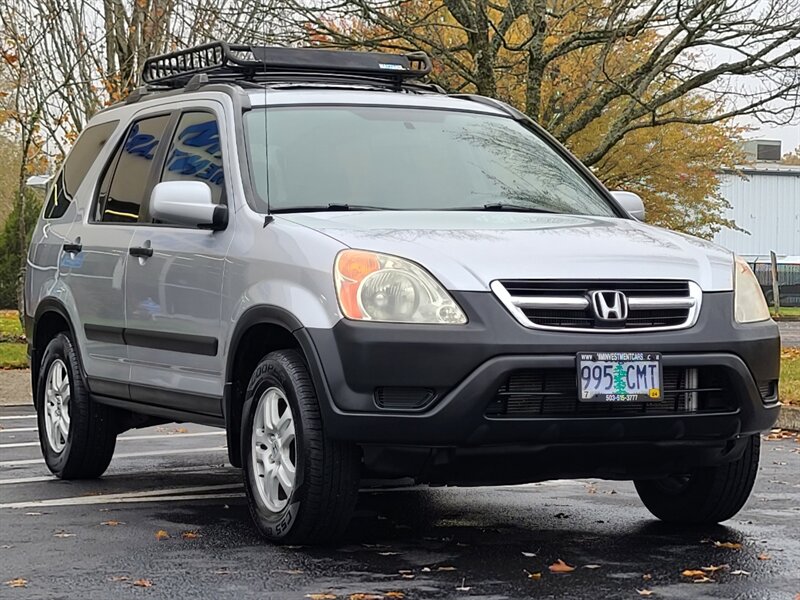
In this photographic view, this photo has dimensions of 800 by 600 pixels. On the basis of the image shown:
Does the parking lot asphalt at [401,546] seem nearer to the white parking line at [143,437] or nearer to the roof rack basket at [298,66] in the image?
the white parking line at [143,437]

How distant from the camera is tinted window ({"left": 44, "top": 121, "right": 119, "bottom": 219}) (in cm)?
858

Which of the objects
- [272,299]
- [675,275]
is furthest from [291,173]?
[675,275]

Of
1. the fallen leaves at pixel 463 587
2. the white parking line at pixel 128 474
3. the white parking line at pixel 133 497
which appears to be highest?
the fallen leaves at pixel 463 587

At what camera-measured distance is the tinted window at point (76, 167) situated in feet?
28.1

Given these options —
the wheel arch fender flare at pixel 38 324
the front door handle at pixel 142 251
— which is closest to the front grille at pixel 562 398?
the front door handle at pixel 142 251

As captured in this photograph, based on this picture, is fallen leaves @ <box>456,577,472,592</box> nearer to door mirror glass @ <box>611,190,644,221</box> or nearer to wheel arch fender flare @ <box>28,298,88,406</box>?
door mirror glass @ <box>611,190,644,221</box>

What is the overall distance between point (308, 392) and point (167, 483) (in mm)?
2658

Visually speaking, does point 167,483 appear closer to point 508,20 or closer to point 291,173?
point 291,173

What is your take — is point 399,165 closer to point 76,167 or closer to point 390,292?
point 390,292

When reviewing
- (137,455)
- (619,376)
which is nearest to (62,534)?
(619,376)

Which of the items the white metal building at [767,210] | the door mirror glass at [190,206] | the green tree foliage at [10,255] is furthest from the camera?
the white metal building at [767,210]

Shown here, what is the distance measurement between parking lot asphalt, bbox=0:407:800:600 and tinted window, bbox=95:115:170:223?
144 cm

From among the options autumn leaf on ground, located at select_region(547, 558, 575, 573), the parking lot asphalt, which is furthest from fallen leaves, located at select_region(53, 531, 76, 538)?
autumn leaf on ground, located at select_region(547, 558, 575, 573)

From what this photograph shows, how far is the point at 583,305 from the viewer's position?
18.4 feet
